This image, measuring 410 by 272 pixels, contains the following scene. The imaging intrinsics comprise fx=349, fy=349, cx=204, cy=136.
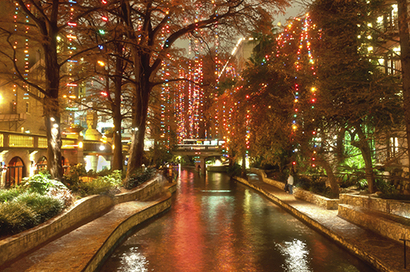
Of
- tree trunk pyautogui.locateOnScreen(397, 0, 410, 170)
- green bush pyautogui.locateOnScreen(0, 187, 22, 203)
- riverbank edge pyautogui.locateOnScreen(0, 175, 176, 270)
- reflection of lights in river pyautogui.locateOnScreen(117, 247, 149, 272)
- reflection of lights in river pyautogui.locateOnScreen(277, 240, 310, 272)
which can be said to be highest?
tree trunk pyautogui.locateOnScreen(397, 0, 410, 170)

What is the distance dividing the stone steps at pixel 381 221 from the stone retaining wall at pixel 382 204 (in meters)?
0.61

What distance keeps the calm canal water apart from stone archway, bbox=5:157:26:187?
1073 cm

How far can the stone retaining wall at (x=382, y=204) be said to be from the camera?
12.6 m

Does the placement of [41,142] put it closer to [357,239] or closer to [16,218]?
[16,218]

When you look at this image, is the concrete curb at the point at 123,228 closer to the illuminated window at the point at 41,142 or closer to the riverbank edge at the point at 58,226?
the riverbank edge at the point at 58,226

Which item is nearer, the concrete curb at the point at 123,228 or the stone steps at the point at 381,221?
the concrete curb at the point at 123,228

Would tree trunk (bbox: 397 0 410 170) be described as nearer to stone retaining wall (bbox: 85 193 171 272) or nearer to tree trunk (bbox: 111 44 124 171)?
stone retaining wall (bbox: 85 193 171 272)

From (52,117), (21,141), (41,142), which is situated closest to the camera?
(52,117)

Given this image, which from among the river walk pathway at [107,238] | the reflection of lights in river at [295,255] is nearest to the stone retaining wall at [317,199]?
the river walk pathway at [107,238]

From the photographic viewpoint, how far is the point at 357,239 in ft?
35.3

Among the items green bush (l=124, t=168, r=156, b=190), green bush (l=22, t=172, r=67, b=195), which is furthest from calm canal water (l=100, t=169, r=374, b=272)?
green bush (l=124, t=168, r=156, b=190)

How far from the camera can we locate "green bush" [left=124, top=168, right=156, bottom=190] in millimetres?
19969

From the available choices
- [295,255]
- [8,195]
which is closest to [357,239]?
[295,255]

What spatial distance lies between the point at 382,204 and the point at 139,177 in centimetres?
1341
